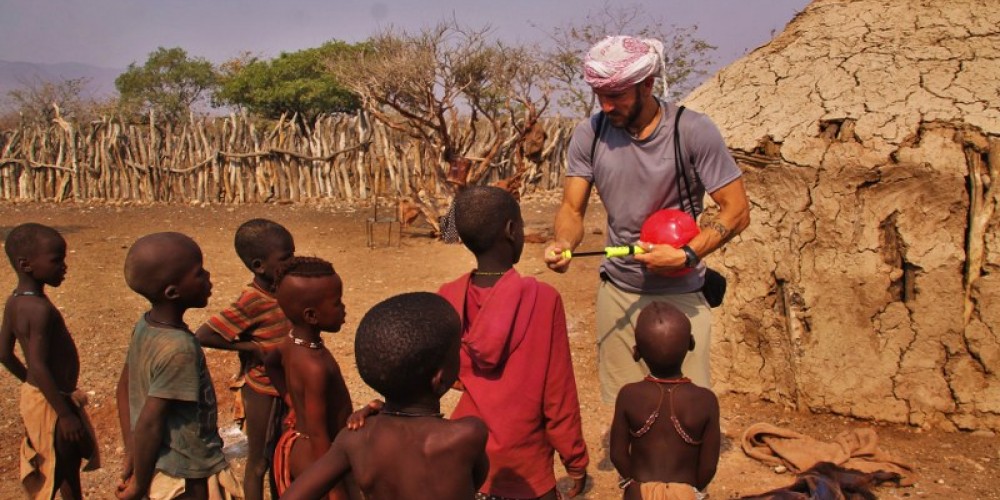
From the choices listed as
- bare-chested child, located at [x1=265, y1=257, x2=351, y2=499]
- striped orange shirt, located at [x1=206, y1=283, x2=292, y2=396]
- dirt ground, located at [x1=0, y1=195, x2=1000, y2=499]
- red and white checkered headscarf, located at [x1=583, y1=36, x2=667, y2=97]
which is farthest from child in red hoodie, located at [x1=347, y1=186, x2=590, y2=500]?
dirt ground, located at [x1=0, y1=195, x2=1000, y2=499]

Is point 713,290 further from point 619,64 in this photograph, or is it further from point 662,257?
point 619,64

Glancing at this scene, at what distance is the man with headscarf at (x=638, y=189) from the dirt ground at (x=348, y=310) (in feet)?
3.52

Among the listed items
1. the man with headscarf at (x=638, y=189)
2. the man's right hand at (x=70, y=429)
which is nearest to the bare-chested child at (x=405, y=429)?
the man with headscarf at (x=638, y=189)

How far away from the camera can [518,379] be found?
2348 mm

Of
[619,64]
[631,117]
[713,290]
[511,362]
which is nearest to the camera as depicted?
[511,362]

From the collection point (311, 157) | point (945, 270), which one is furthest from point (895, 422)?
point (311, 157)

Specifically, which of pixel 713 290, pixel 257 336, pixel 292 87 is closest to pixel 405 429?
pixel 257 336

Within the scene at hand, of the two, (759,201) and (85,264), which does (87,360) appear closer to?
(85,264)

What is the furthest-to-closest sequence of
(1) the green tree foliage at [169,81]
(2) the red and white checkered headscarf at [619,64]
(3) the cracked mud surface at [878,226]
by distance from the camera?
(1) the green tree foliage at [169,81]
(3) the cracked mud surface at [878,226]
(2) the red and white checkered headscarf at [619,64]

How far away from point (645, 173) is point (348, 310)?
4581mm

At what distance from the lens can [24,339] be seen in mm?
2990

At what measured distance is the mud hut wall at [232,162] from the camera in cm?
1390

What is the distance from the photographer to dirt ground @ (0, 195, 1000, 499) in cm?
390

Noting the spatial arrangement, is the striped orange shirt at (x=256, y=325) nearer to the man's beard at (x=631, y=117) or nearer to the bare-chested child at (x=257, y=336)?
the bare-chested child at (x=257, y=336)
